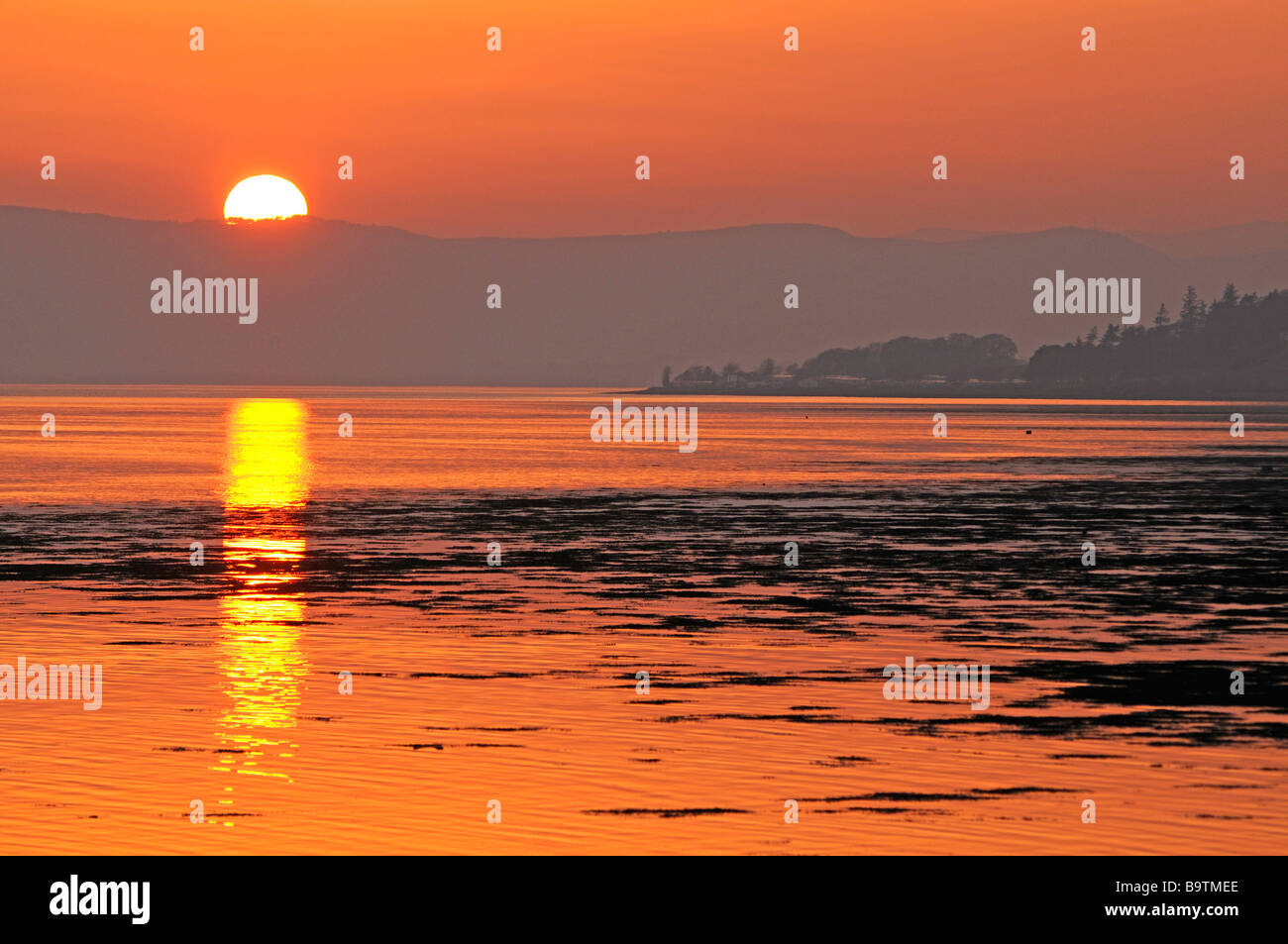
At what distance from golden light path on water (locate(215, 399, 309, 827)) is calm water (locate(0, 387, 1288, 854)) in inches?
4.3

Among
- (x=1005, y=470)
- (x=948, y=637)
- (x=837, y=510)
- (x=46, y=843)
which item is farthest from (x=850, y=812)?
(x=1005, y=470)

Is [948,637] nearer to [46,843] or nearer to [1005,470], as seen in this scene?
[46,843]

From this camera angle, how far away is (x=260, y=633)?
29297 mm

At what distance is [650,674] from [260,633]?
23.9 feet

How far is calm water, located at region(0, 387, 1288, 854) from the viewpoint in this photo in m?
17.1

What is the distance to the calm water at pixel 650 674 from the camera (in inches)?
673

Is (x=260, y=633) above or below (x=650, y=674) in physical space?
above

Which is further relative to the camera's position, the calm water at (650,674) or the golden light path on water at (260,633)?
the golden light path on water at (260,633)

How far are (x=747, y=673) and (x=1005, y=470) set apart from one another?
62888 mm

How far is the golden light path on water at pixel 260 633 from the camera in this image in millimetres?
20203

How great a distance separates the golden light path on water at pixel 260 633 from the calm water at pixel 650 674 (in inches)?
4.3

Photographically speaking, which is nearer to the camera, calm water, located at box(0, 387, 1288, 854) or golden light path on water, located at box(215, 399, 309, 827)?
calm water, located at box(0, 387, 1288, 854)

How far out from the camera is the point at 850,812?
17.3 meters
